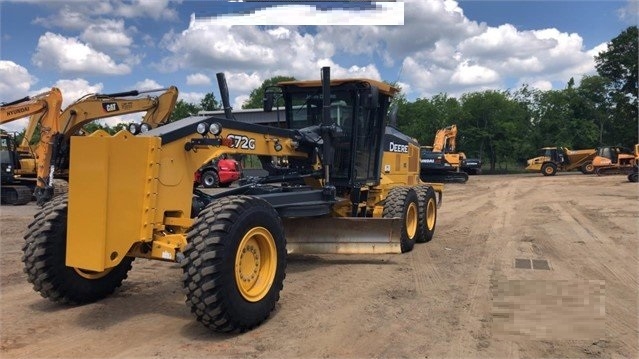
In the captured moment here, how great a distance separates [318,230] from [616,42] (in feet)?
208

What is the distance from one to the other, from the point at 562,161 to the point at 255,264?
3761 cm

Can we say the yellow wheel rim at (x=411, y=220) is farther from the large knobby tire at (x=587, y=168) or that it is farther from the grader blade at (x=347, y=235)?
the large knobby tire at (x=587, y=168)

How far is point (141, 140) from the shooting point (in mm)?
4539

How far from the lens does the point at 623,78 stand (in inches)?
2261

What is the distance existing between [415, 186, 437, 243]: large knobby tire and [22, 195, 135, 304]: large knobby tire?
574 cm

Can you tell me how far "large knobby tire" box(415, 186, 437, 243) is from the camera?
926 cm

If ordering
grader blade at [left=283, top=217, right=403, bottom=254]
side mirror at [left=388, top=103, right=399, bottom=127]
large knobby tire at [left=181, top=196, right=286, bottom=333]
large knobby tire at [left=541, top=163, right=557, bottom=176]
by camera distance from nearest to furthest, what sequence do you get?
1. large knobby tire at [left=181, top=196, right=286, bottom=333]
2. grader blade at [left=283, top=217, right=403, bottom=254]
3. side mirror at [left=388, top=103, right=399, bottom=127]
4. large knobby tire at [left=541, top=163, right=557, bottom=176]

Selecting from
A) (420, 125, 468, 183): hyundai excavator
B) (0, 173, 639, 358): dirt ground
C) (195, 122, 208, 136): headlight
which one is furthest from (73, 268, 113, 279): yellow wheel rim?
(420, 125, 468, 183): hyundai excavator

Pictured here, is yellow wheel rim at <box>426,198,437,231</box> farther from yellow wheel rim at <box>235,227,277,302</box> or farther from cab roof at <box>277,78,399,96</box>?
yellow wheel rim at <box>235,227,277,302</box>

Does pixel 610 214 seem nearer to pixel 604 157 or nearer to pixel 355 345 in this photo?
pixel 355 345

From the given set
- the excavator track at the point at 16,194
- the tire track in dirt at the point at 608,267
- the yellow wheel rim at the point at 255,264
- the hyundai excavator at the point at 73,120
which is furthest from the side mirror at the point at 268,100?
the excavator track at the point at 16,194

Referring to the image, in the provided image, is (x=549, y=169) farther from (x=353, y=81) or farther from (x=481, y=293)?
(x=481, y=293)

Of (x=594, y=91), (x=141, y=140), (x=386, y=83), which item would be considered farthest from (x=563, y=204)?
(x=594, y=91)

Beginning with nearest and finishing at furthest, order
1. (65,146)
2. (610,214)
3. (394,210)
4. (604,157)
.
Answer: (394,210), (610,214), (65,146), (604,157)
